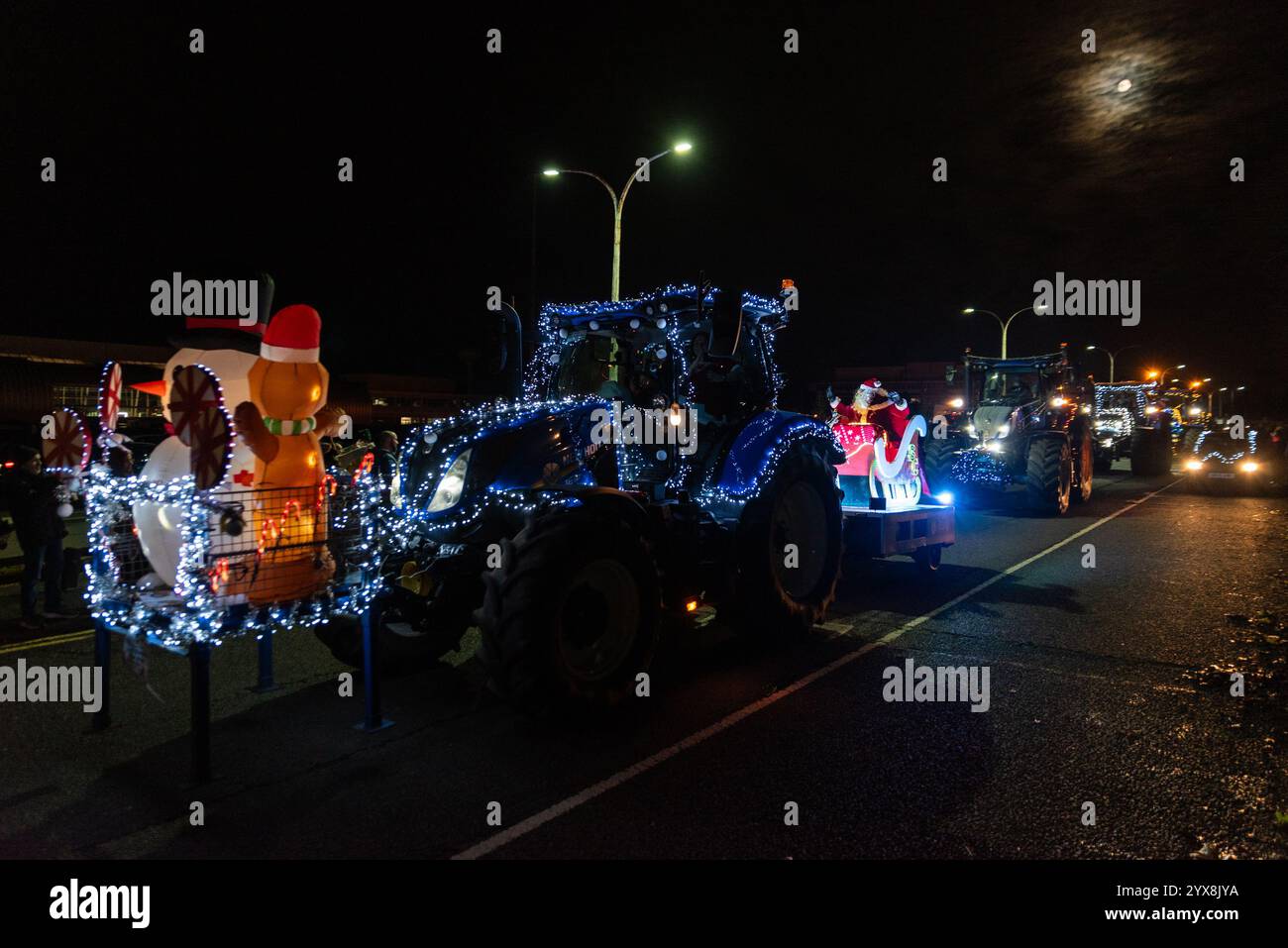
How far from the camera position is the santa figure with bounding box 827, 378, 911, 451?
9.73m

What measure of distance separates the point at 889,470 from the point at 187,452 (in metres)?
7.22

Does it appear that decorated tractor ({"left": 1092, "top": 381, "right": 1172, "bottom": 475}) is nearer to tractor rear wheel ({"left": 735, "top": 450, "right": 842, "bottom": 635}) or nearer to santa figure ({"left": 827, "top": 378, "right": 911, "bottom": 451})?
santa figure ({"left": 827, "top": 378, "right": 911, "bottom": 451})

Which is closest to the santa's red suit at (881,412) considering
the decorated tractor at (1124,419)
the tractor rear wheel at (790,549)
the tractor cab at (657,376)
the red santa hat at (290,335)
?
the tractor rear wheel at (790,549)

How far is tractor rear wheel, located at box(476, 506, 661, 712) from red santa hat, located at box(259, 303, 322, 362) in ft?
5.14

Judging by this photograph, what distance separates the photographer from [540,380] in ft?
23.6

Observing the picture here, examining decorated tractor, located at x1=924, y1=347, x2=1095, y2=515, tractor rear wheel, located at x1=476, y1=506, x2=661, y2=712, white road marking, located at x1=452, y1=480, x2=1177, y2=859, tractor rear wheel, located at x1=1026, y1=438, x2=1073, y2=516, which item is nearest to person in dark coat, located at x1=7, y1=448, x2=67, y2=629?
tractor rear wheel, located at x1=476, y1=506, x2=661, y2=712

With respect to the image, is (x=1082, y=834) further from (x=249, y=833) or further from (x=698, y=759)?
(x=249, y=833)

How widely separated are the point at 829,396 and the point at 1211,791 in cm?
667

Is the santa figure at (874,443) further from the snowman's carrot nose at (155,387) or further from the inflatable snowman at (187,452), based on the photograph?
the snowman's carrot nose at (155,387)

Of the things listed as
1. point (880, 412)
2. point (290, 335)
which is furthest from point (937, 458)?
point (290, 335)

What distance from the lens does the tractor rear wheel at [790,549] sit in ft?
21.5

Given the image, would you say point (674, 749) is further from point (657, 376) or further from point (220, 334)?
point (220, 334)

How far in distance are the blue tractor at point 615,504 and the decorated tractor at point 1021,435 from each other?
31.8ft

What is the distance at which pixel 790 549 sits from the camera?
23.5 ft
